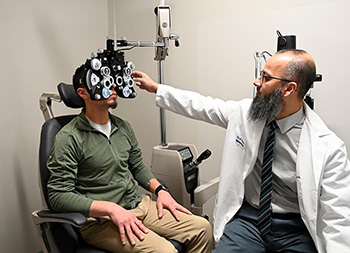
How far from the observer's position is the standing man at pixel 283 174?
4.56 feet

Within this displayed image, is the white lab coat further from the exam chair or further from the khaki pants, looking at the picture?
the exam chair

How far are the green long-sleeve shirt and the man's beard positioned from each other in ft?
2.27

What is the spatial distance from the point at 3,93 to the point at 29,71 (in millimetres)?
242

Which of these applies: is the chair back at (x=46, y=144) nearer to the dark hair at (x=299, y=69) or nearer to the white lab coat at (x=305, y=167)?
the white lab coat at (x=305, y=167)

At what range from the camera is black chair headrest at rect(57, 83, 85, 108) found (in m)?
1.72

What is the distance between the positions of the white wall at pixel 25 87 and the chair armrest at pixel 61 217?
2.34 ft

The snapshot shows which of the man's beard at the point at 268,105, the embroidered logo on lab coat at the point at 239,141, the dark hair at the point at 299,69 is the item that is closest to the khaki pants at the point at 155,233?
the embroidered logo on lab coat at the point at 239,141

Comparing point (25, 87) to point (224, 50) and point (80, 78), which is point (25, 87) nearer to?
point (80, 78)

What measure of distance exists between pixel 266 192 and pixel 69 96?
1.10 meters

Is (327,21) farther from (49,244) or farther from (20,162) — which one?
(20,162)

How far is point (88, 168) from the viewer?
1593mm

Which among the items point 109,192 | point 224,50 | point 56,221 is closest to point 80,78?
point 109,192

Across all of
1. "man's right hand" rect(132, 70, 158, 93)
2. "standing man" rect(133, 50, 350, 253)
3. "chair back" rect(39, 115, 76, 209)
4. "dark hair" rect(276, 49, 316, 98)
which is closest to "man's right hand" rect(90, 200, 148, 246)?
"chair back" rect(39, 115, 76, 209)

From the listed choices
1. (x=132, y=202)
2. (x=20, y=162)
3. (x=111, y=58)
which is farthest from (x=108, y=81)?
(x=20, y=162)
